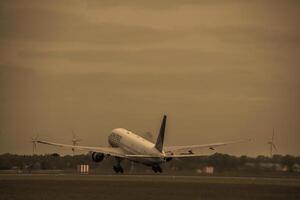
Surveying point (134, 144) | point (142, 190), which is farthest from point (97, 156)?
point (142, 190)

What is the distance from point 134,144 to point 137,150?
9.25ft

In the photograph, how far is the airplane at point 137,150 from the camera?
136m

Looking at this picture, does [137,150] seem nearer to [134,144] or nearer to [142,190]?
[134,144]

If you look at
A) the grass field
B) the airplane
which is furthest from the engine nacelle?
the grass field

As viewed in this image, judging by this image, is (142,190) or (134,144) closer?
(142,190)

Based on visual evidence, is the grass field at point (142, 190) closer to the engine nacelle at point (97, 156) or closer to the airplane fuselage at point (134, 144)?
the airplane fuselage at point (134, 144)

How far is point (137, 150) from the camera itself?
144 m

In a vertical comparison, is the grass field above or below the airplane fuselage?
below

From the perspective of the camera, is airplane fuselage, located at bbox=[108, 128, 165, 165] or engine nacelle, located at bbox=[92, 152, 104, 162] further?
engine nacelle, located at bbox=[92, 152, 104, 162]

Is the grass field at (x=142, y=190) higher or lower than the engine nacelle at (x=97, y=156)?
lower

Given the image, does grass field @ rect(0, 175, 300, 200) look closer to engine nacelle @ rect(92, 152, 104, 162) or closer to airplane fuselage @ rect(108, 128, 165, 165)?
airplane fuselage @ rect(108, 128, 165, 165)

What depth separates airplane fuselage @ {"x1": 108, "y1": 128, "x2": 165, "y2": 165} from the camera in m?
136

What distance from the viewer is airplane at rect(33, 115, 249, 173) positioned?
13625 centimetres

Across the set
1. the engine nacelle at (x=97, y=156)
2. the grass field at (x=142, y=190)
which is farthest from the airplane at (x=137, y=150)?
the grass field at (x=142, y=190)
